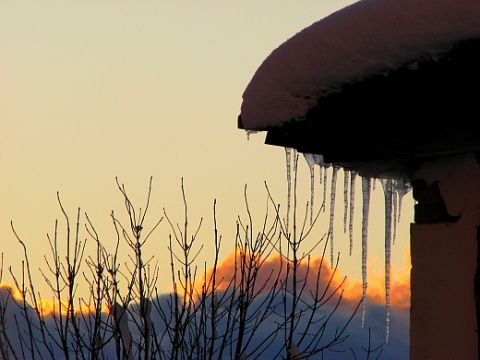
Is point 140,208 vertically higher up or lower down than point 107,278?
higher up

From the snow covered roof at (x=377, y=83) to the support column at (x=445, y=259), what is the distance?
0.12 metres

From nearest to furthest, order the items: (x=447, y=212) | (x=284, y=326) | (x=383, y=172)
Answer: (x=447, y=212)
(x=383, y=172)
(x=284, y=326)

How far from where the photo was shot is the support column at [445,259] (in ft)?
10.1

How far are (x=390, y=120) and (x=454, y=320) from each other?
824 millimetres

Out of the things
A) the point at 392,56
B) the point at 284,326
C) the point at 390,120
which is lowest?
the point at 284,326

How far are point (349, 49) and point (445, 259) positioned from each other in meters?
0.95

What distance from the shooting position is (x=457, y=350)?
3.07 m

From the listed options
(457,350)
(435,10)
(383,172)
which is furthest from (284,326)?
(435,10)

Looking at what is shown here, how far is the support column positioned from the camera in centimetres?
306

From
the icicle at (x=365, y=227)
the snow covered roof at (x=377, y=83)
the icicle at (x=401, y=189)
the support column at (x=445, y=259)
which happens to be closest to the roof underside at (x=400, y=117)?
the snow covered roof at (x=377, y=83)

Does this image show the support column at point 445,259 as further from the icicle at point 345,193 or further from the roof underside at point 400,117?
the icicle at point 345,193

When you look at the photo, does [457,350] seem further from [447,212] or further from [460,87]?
[460,87]

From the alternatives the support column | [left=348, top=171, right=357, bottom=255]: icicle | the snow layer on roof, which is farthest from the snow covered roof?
[left=348, top=171, right=357, bottom=255]: icicle

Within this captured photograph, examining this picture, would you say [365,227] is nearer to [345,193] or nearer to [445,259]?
[345,193]
